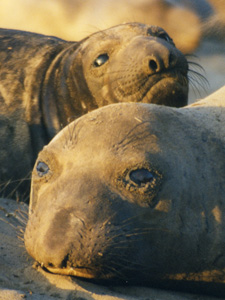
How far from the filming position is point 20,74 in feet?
19.0

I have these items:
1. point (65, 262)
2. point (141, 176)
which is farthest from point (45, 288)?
point (141, 176)

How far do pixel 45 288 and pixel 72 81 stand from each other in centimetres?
287

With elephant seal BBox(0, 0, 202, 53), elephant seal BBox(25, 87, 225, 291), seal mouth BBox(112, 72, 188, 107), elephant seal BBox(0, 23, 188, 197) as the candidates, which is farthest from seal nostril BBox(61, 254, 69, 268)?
elephant seal BBox(0, 0, 202, 53)

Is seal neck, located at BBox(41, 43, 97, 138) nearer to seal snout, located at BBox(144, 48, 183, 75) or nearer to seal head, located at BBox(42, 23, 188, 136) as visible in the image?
seal head, located at BBox(42, 23, 188, 136)

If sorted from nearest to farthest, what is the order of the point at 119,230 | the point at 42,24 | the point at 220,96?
the point at 119,230, the point at 220,96, the point at 42,24

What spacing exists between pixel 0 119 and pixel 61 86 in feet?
2.24

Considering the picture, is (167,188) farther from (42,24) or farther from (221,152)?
(42,24)

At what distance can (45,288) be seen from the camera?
3201mm

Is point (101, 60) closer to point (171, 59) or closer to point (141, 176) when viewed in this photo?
point (171, 59)

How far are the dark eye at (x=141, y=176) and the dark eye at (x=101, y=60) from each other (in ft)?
7.97

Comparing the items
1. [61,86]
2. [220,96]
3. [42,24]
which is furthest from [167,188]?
[42,24]

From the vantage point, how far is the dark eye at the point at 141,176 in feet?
Answer: 10.9

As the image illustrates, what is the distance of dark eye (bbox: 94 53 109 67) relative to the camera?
5.60m

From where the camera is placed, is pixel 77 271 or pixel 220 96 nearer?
pixel 77 271
